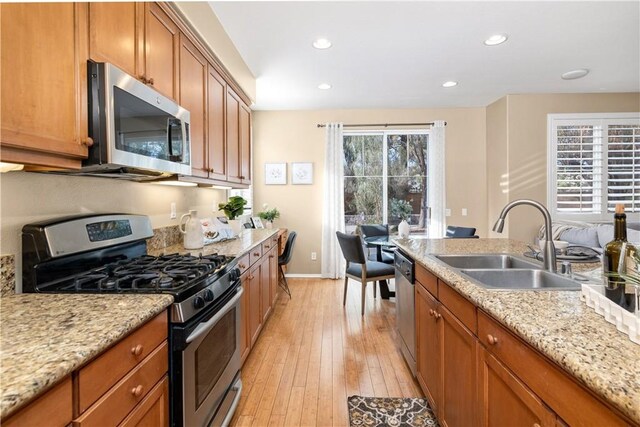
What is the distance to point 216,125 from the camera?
100 inches

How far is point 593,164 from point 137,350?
568 cm

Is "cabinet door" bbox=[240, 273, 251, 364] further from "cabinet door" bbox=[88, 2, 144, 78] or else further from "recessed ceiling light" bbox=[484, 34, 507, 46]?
"recessed ceiling light" bbox=[484, 34, 507, 46]

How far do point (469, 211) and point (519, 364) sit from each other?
454 cm

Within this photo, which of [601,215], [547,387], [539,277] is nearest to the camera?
[547,387]

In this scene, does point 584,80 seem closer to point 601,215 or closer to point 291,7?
point 601,215

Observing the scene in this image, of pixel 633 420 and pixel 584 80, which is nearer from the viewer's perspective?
pixel 633 420

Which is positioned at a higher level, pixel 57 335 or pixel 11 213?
pixel 11 213

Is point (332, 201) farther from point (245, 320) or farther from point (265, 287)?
point (245, 320)

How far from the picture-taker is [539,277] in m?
1.51

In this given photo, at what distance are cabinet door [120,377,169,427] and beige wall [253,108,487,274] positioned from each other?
12.8 ft

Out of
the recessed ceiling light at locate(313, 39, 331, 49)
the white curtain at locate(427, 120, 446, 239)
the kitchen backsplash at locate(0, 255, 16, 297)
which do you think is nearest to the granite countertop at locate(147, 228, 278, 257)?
the kitchen backsplash at locate(0, 255, 16, 297)

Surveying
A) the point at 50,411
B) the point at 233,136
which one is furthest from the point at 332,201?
the point at 50,411

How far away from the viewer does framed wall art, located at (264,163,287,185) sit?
197 inches

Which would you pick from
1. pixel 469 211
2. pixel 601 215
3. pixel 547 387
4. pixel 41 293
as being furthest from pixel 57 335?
pixel 601 215
